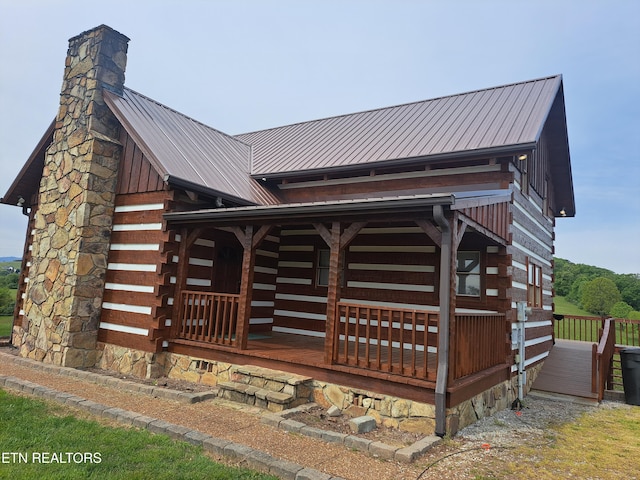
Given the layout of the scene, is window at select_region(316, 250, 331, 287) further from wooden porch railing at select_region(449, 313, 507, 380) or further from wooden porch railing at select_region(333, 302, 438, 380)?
wooden porch railing at select_region(449, 313, 507, 380)

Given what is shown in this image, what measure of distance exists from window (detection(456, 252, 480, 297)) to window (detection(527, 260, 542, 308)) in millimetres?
2298

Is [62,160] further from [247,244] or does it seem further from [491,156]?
[491,156]

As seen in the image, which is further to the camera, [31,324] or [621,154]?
[621,154]

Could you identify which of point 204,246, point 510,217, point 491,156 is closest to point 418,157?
point 491,156

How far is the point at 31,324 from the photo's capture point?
33.3 feet

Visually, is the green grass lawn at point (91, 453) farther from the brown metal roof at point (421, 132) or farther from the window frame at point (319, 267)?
the brown metal roof at point (421, 132)

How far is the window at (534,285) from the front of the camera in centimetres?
1063

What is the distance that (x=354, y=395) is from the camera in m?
6.71

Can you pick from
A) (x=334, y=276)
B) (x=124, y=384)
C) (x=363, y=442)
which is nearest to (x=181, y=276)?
(x=124, y=384)

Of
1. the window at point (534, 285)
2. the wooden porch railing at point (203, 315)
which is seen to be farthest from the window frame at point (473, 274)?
the wooden porch railing at point (203, 315)

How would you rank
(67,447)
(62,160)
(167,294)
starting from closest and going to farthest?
1. (67,447)
2. (167,294)
3. (62,160)

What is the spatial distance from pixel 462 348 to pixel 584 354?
8.60 m

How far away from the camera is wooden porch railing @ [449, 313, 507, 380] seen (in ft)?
20.7

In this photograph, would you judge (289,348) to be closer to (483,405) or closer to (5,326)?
(483,405)
